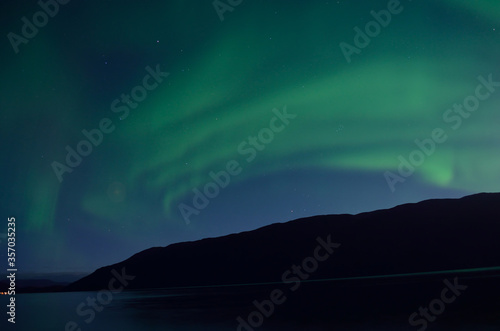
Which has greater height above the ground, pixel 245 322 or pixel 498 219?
pixel 498 219

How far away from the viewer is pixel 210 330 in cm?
2477

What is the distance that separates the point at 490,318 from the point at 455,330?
4078 millimetres

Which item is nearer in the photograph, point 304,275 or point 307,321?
point 307,321

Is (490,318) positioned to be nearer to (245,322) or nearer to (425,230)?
A: (245,322)

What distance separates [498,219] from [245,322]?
202m

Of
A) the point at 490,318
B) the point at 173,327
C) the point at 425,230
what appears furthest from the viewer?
the point at 425,230

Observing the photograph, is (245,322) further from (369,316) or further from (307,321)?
(369,316)

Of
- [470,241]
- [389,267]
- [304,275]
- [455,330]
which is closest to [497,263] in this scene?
[470,241]

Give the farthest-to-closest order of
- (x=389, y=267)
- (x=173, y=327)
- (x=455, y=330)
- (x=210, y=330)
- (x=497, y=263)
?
(x=389, y=267), (x=497, y=263), (x=173, y=327), (x=210, y=330), (x=455, y=330)

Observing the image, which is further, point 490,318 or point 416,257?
point 416,257

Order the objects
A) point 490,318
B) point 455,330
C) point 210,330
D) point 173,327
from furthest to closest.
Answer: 1. point 173,327
2. point 210,330
3. point 490,318
4. point 455,330

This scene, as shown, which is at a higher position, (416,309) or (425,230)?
(425,230)

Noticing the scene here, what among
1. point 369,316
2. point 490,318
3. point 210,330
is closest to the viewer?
point 490,318

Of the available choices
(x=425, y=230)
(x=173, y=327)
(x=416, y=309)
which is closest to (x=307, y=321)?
(x=416, y=309)
